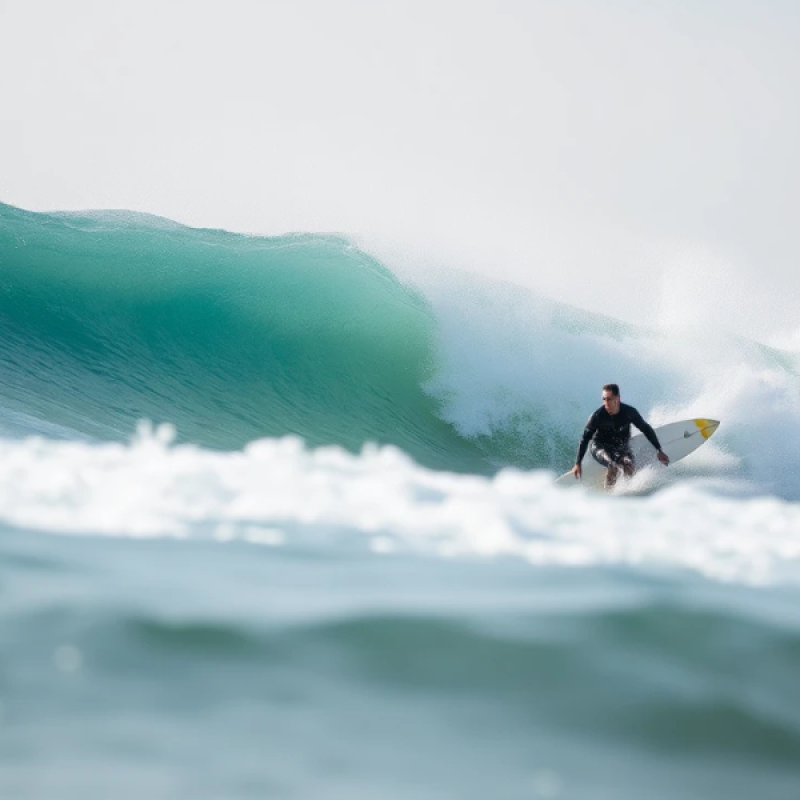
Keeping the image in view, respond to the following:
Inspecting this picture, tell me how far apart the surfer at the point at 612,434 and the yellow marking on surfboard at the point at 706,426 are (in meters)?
2.15

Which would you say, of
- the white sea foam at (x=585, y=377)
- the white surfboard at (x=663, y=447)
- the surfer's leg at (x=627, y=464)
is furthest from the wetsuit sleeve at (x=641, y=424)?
the white sea foam at (x=585, y=377)

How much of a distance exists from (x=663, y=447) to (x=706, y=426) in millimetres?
847

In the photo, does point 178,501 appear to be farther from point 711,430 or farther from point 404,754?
point 711,430

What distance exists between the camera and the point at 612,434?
9266 mm

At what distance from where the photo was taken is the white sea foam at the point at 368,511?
141 inches

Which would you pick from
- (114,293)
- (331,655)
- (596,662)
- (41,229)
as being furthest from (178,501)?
(41,229)

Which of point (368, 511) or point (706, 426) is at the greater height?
point (706, 426)

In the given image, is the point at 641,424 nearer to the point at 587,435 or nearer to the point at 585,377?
the point at 587,435

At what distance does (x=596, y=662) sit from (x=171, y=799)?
1.07m

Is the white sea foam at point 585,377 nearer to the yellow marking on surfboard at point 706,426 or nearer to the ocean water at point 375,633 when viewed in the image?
the yellow marking on surfboard at point 706,426

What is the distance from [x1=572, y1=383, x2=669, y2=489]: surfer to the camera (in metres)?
9.11

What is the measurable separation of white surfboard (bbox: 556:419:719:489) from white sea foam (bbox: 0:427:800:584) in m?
4.58

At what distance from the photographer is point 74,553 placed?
3146mm

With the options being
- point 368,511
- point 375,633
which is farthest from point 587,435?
point 375,633
